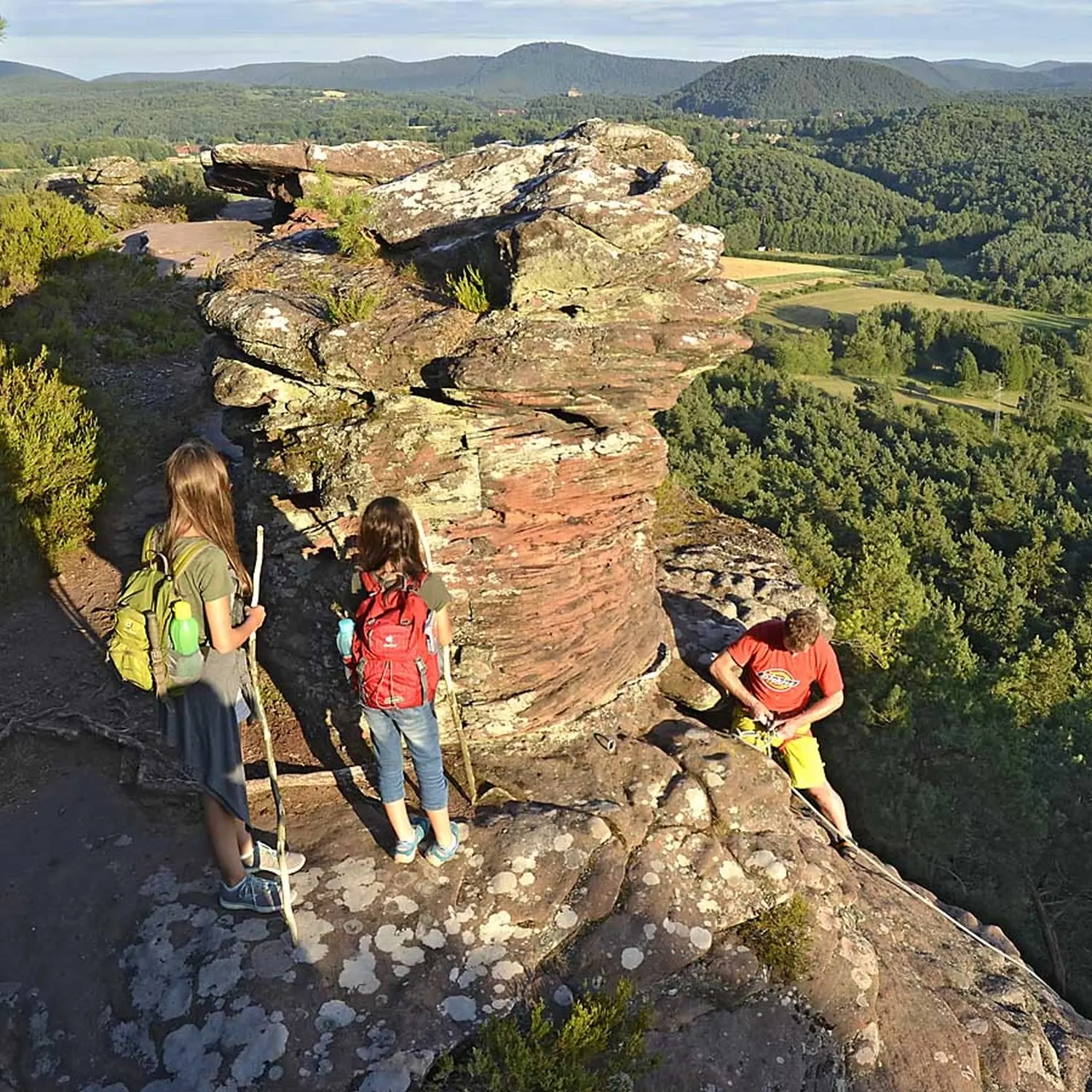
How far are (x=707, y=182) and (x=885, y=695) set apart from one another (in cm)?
831

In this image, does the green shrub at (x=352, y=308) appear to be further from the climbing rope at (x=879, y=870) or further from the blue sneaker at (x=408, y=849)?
the climbing rope at (x=879, y=870)

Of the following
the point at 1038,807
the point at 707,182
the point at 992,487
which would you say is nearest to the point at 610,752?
the point at 707,182

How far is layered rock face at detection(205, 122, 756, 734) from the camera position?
21.4ft

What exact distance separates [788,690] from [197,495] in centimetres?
498

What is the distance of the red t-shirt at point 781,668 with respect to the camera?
6996mm

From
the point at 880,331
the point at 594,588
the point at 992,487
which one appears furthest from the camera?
the point at 880,331

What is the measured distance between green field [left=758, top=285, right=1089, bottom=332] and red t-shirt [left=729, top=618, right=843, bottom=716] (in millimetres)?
69537

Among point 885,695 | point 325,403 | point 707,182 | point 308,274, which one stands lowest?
point 885,695

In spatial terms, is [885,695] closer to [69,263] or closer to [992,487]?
[69,263]

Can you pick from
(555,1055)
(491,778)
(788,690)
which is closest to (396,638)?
(491,778)

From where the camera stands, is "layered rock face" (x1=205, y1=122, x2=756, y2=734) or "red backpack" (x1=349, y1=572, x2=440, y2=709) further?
"layered rock face" (x1=205, y1=122, x2=756, y2=734)

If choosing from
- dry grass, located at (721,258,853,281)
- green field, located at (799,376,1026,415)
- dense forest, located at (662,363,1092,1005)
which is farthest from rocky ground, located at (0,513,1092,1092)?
dry grass, located at (721,258,853,281)

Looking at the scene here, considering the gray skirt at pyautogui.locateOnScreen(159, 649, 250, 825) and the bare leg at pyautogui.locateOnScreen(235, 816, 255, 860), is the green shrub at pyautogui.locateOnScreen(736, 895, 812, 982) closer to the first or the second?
the bare leg at pyautogui.locateOnScreen(235, 816, 255, 860)

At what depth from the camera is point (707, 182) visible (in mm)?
8547
